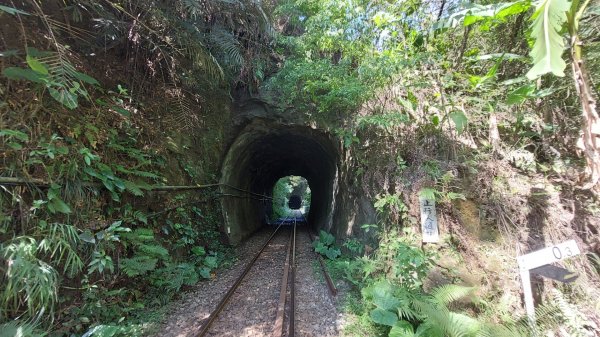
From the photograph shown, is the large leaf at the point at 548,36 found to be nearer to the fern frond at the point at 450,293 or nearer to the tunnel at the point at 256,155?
the fern frond at the point at 450,293

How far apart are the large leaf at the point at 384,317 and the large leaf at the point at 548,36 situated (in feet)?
9.75

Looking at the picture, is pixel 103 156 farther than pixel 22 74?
Yes

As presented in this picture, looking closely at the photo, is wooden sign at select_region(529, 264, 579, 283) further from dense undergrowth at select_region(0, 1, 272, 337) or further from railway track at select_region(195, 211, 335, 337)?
dense undergrowth at select_region(0, 1, 272, 337)

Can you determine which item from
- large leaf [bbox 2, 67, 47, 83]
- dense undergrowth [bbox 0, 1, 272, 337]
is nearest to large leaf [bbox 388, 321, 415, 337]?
dense undergrowth [bbox 0, 1, 272, 337]

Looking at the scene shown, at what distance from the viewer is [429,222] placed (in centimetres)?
450

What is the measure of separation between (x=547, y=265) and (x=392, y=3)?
4.85 m

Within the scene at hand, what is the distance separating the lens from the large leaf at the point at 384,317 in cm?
353

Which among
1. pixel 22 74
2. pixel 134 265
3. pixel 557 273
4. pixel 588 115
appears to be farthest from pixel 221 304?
pixel 588 115

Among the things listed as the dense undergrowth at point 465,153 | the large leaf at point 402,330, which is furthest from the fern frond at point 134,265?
the large leaf at point 402,330

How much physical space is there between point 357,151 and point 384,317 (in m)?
4.11

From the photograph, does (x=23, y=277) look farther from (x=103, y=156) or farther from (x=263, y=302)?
(x=263, y=302)

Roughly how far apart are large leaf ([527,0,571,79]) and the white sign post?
5.22ft

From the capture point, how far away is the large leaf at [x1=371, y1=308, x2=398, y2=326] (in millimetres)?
3529

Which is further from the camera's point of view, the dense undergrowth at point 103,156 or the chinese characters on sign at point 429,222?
the chinese characters on sign at point 429,222
